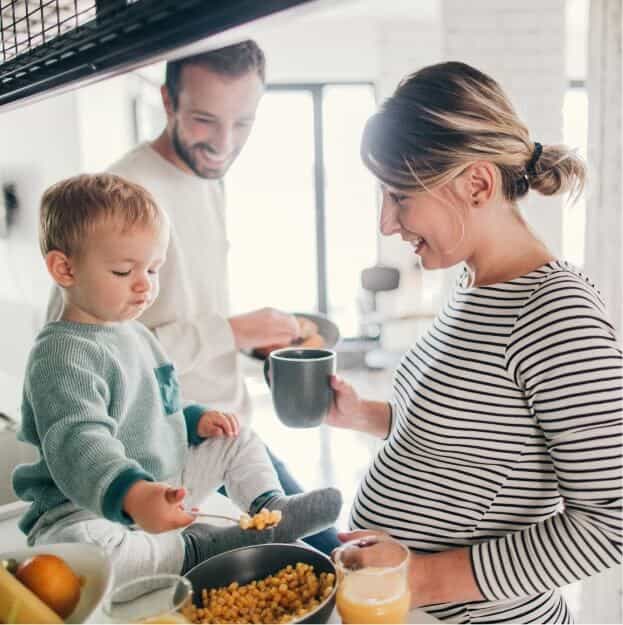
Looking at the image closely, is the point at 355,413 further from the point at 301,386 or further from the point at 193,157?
the point at 193,157

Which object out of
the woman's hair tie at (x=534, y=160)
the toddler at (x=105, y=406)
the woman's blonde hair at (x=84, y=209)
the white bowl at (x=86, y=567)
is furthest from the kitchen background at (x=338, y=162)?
the white bowl at (x=86, y=567)

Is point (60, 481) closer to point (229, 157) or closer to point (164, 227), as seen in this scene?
point (164, 227)

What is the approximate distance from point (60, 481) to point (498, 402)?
547 mm

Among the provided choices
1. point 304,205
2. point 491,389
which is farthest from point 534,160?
point 304,205

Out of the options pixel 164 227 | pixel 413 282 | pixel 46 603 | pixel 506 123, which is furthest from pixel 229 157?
pixel 413 282

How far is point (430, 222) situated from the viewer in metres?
0.92

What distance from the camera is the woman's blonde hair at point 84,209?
0.86 metres

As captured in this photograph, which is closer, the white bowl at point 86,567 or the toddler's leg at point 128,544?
the white bowl at point 86,567

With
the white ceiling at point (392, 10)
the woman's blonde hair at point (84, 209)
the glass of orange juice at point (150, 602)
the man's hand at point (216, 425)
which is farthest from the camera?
the white ceiling at point (392, 10)

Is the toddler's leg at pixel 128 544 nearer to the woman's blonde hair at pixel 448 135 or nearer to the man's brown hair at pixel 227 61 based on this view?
the woman's blonde hair at pixel 448 135

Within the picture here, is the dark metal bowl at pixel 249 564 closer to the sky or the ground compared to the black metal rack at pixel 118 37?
closer to the ground

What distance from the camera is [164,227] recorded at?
903 millimetres

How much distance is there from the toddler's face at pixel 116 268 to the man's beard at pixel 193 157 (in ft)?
1.63

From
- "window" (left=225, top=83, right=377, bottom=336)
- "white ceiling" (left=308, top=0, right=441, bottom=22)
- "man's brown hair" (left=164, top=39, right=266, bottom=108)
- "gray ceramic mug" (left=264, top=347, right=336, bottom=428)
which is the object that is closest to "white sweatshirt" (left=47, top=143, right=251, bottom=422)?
"man's brown hair" (left=164, top=39, right=266, bottom=108)
